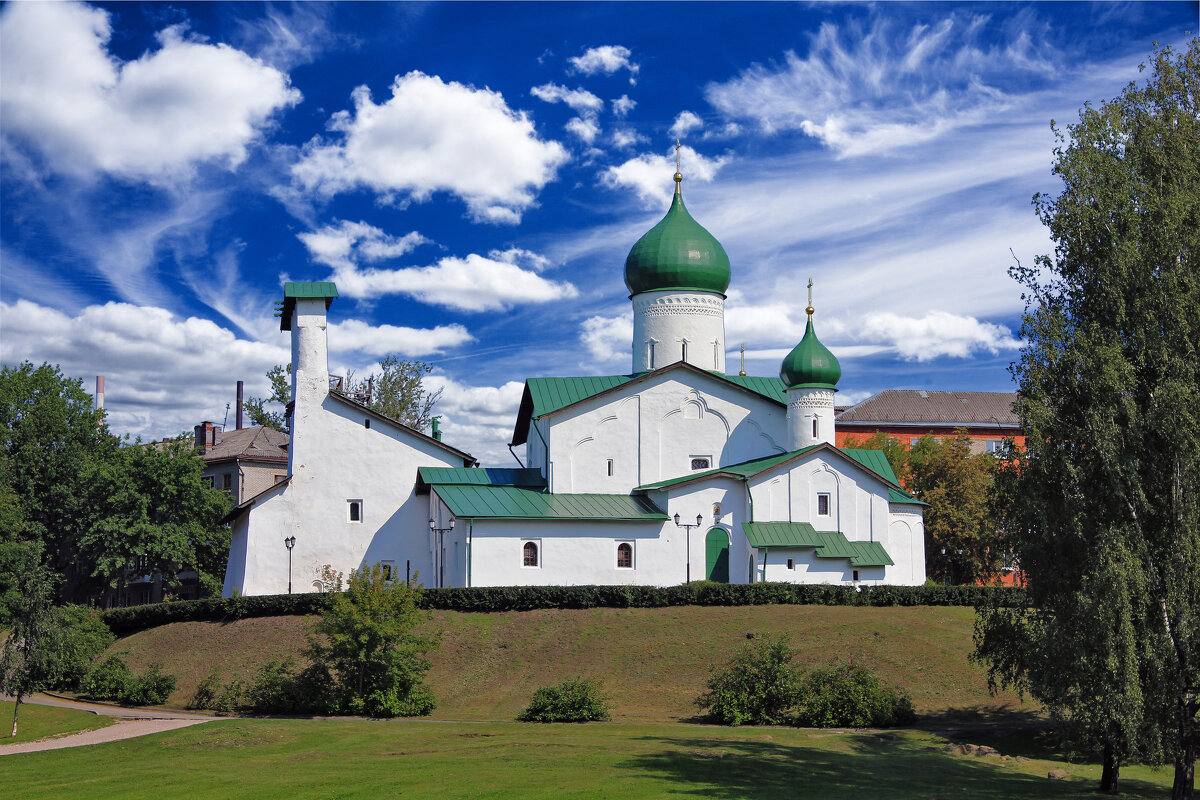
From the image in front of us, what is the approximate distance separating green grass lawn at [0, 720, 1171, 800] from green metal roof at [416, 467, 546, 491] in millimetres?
16387

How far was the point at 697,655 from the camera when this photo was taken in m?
30.1

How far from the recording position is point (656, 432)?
42.1 m

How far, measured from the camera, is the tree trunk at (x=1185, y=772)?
16922 millimetres

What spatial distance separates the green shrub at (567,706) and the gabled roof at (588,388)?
53.4ft

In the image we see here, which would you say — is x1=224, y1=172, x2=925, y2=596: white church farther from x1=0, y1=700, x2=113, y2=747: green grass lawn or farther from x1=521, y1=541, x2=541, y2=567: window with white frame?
x1=0, y1=700, x2=113, y2=747: green grass lawn

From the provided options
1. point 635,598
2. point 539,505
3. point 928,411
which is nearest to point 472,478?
point 539,505

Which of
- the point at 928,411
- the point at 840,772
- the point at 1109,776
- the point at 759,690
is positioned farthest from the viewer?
the point at 928,411

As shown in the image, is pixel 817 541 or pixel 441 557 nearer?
pixel 817 541

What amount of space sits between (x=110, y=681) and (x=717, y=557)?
20.7 meters

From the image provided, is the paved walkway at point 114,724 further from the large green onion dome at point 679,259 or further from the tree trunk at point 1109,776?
the large green onion dome at point 679,259

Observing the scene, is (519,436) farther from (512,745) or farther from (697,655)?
(512,745)

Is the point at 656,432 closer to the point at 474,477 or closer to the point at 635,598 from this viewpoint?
the point at 474,477

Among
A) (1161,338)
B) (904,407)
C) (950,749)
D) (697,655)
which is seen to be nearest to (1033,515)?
(1161,338)

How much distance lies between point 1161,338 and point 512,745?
14.5 metres
